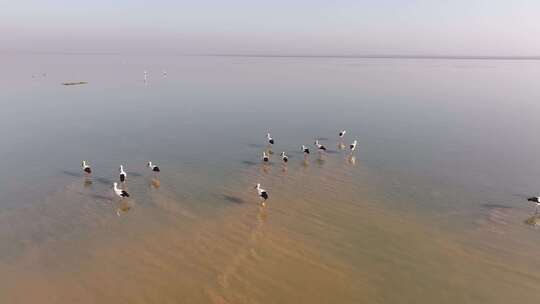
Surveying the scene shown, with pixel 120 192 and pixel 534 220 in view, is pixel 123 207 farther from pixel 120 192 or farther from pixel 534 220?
pixel 534 220

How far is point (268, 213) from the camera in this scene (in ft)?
61.0

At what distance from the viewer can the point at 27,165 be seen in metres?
24.6

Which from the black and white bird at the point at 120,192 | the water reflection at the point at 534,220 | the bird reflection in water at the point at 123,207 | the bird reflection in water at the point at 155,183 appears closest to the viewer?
the water reflection at the point at 534,220

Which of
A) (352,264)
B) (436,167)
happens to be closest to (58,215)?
(352,264)

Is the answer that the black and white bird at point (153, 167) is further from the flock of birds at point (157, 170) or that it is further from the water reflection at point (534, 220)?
the water reflection at point (534, 220)

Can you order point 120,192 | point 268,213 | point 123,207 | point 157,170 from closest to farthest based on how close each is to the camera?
point 268,213 < point 123,207 < point 120,192 < point 157,170

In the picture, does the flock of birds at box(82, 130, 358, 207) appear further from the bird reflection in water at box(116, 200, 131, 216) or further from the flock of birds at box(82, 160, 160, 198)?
the bird reflection in water at box(116, 200, 131, 216)

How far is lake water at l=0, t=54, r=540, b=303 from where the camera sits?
13289 mm

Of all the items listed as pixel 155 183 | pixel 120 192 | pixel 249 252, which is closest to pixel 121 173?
pixel 155 183

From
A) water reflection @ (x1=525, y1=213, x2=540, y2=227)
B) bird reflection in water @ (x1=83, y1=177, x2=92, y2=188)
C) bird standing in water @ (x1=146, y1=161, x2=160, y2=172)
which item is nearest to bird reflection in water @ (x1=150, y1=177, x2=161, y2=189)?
bird standing in water @ (x1=146, y1=161, x2=160, y2=172)

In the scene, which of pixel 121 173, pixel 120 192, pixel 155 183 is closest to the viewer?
pixel 120 192

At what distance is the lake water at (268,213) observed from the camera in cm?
1329

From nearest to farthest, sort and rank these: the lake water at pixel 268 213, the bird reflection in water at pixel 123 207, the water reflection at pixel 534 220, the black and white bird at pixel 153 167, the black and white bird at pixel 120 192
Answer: the lake water at pixel 268 213 → the water reflection at pixel 534 220 → the bird reflection in water at pixel 123 207 → the black and white bird at pixel 120 192 → the black and white bird at pixel 153 167

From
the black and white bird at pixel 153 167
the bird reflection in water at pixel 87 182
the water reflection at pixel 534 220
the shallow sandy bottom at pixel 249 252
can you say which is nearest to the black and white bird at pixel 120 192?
the shallow sandy bottom at pixel 249 252
